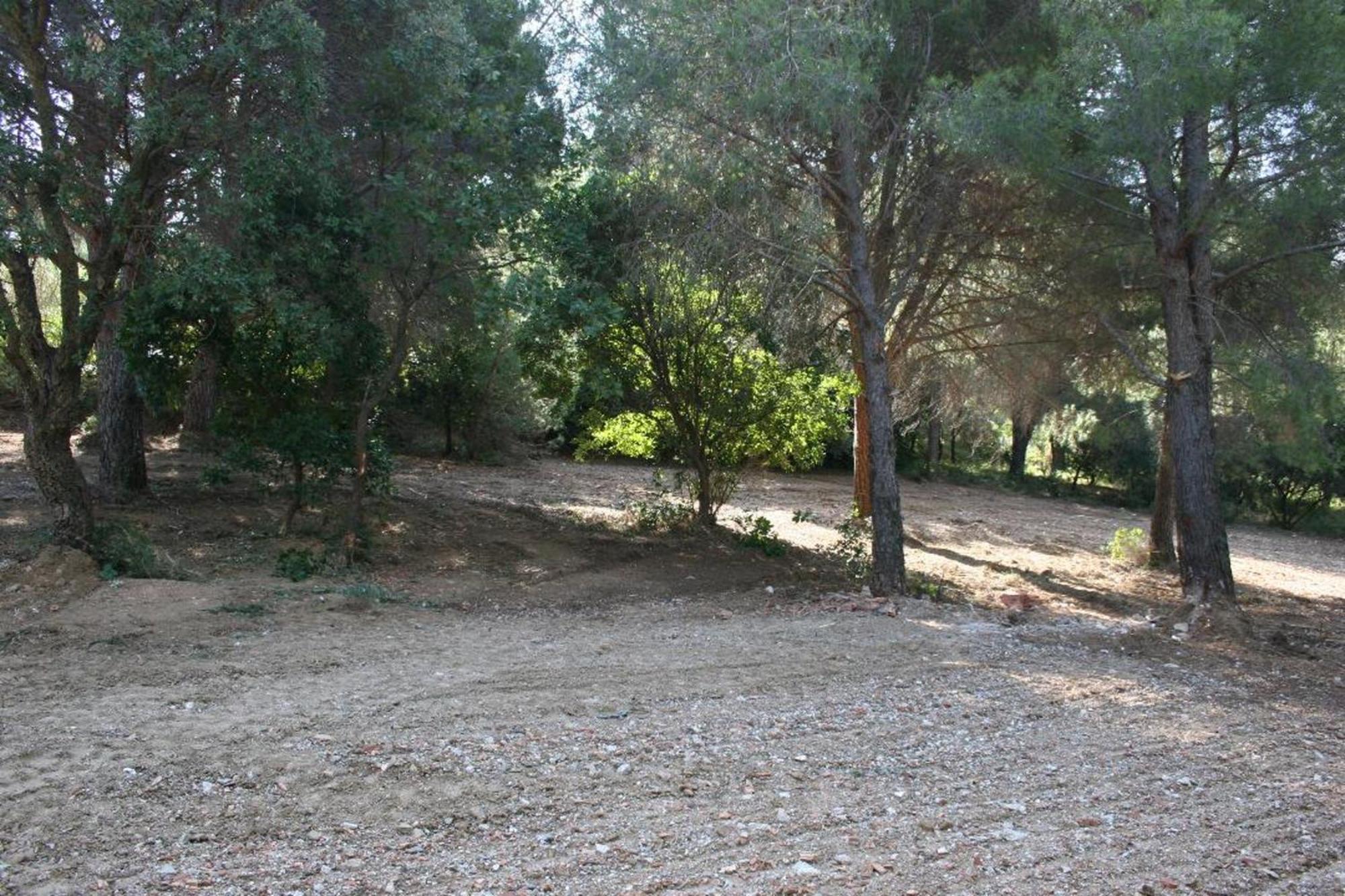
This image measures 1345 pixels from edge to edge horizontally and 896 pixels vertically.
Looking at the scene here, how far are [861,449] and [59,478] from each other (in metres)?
10.8

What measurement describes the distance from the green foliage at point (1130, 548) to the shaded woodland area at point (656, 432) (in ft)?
0.27

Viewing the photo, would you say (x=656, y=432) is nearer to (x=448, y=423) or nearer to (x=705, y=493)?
(x=705, y=493)

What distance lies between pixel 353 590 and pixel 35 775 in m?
4.59

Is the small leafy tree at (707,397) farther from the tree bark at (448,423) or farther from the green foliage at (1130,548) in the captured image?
the tree bark at (448,423)

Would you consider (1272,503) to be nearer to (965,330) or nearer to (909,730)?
(965,330)

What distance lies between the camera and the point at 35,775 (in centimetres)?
469

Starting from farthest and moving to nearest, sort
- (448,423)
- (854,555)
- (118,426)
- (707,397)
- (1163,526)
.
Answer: (448,423) < (1163,526) < (707,397) < (118,426) < (854,555)

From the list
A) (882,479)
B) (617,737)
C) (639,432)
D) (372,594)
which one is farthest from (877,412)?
(617,737)

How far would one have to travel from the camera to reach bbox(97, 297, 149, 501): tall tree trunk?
12.3 meters

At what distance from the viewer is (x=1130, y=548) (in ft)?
49.5

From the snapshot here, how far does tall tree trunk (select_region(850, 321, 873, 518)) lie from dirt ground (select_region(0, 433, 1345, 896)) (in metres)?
4.00

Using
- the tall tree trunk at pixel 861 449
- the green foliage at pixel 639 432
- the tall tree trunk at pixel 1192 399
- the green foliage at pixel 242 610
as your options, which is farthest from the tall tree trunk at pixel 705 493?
the green foliage at pixel 242 610

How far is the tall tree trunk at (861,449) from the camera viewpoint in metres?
14.4

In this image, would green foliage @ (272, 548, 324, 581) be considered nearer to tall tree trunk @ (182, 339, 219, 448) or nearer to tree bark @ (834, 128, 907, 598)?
tree bark @ (834, 128, 907, 598)
